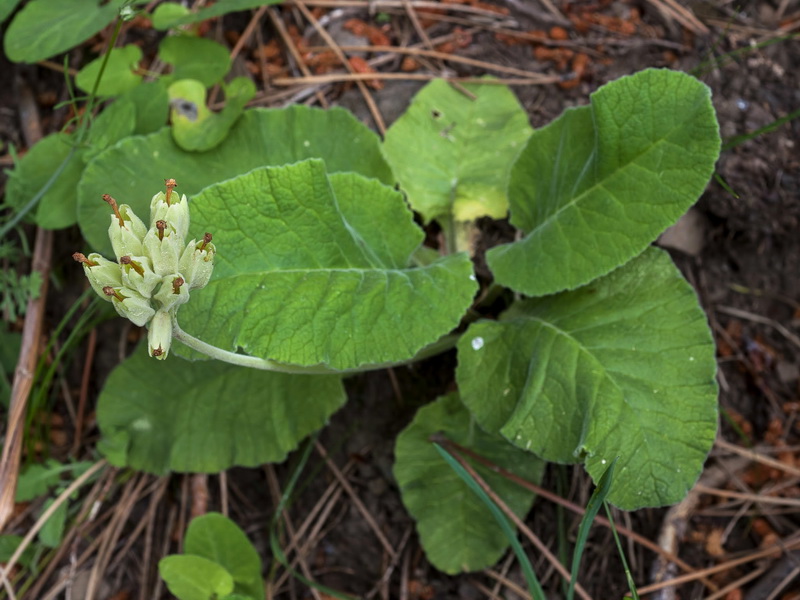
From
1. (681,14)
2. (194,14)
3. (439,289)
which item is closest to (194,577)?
(439,289)

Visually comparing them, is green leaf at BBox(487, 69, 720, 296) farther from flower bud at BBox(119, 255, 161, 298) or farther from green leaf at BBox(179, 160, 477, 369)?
flower bud at BBox(119, 255, 161, 298)

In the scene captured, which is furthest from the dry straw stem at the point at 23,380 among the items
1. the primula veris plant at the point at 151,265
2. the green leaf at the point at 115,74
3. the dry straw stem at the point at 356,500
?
the primula veris plant at the point at 151,265

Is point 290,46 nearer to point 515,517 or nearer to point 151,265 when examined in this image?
point 151,265

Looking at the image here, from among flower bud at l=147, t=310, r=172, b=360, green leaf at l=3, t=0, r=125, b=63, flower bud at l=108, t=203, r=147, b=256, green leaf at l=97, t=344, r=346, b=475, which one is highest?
green leaf at l=3, t=0, r=125, b=63

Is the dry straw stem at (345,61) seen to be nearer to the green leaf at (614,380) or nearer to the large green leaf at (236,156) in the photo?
the large green leaf at (236,156)

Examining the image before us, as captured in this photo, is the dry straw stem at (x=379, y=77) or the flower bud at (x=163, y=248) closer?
the flower bud at (x=163, y=248)

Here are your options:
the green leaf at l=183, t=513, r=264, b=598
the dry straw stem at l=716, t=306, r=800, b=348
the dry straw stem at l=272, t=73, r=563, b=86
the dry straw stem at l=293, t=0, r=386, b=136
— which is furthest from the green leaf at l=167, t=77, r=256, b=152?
the dry straw stem at l=716, t=306, r=800, b=348
